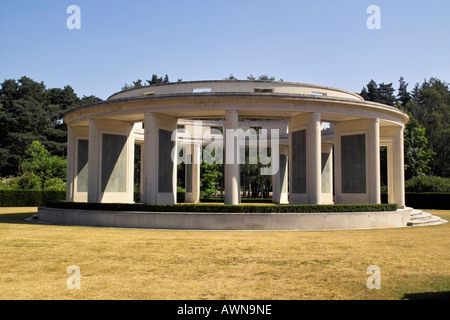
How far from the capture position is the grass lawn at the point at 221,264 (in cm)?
1056

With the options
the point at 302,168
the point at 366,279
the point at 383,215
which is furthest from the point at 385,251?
the point at 302,168

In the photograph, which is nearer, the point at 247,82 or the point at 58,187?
the point at 247,82

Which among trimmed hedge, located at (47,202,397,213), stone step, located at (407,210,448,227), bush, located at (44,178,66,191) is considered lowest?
stone step, located at (407,210,448,227)

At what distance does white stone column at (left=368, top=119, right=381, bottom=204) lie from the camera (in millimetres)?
32094

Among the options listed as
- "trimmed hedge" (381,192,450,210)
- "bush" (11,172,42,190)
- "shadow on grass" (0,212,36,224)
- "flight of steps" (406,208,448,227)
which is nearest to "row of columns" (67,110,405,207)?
"flight of steps" (406,208,448,227)

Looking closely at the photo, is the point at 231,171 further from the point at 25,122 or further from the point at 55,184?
the point at 25,122

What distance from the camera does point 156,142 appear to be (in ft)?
102

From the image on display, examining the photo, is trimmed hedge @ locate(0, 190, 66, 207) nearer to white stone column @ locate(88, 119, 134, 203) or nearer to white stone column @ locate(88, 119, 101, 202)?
white stone column @ locate(88, 119, 134, 203)

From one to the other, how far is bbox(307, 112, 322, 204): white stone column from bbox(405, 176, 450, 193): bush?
31.8 metres

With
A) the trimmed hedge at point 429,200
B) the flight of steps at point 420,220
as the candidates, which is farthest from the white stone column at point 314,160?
the trimmed hedge at point 429,200
